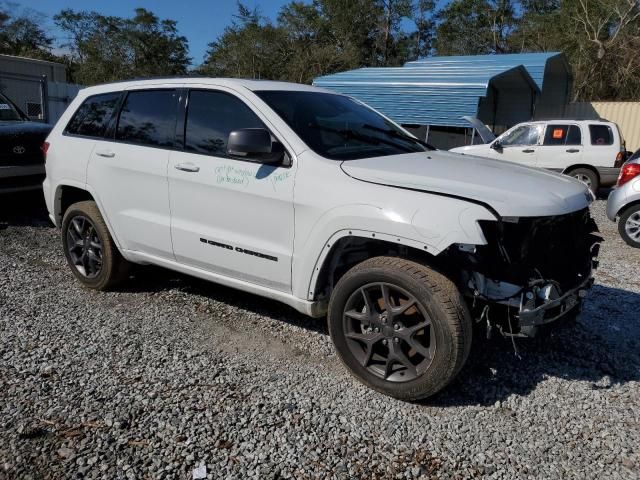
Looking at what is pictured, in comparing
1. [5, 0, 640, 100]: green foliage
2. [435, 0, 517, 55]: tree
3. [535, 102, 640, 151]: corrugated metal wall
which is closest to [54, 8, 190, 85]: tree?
[5, 0, 640, 100]: green foliage

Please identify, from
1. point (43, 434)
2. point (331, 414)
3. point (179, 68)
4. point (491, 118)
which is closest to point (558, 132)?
point (491, 118)

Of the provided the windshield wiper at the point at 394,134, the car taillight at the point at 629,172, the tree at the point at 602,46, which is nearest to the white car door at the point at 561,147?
the car taillight at the point at 629,172

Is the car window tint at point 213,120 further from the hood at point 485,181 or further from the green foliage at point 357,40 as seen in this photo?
the green foliage at point 357,40

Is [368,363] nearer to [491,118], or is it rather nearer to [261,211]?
[261,211]

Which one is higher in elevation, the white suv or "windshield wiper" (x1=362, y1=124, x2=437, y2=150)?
"windshield wiper" (x1=362, y1=124, x2=437, y2=150)

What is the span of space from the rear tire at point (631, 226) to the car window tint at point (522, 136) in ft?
17.5

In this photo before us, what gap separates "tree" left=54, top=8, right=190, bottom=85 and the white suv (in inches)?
1680

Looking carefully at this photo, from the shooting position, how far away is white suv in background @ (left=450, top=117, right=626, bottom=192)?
11617mm

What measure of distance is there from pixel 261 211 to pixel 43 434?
175cm

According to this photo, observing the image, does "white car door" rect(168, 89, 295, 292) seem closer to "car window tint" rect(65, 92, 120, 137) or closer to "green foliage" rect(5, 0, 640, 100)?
"car window tint" rect(65, 92, 120, 137)

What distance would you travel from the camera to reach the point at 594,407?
3.17 meters

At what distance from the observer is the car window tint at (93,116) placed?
15.1 ft

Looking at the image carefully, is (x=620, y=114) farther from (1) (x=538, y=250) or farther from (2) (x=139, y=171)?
(2) (x=139, y=171)

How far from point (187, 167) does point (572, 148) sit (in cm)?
1050
